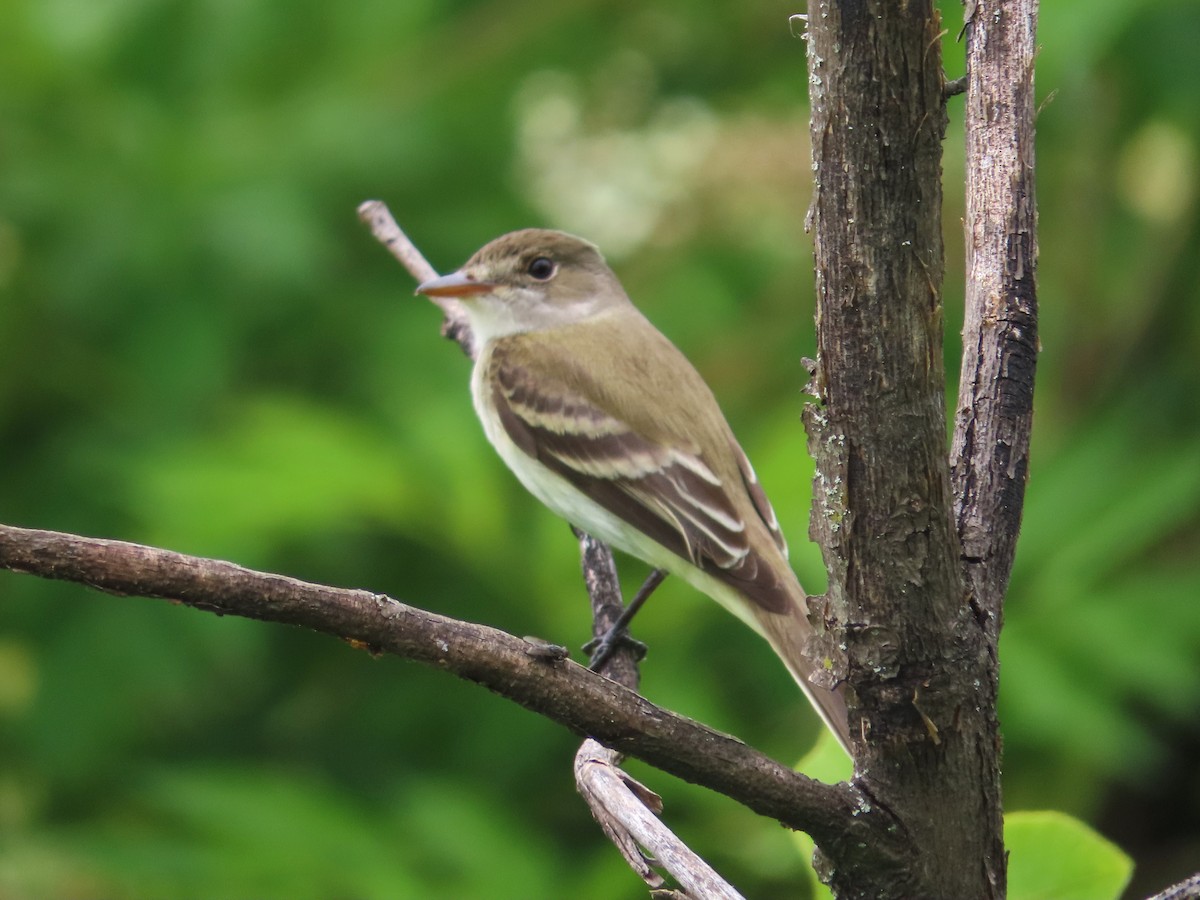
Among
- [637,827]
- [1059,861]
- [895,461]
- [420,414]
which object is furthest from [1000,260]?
[420,414]

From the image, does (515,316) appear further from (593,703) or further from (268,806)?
(593,703)

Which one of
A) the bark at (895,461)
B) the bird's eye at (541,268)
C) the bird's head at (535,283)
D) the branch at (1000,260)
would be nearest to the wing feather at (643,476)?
the bird's head at (535,283)

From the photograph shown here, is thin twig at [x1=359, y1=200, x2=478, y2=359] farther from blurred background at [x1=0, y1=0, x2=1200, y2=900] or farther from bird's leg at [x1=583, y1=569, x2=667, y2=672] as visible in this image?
bird's leg at [x1=583, y1=569, x2=667, y2=672]

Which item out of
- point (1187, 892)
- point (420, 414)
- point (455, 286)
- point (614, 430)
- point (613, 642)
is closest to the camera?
point (1187, 892)

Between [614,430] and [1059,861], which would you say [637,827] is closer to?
[1059,861]

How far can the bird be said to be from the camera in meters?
3.32

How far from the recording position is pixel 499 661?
157 centimetres

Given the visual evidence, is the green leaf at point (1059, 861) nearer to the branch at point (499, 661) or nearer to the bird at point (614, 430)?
the branch at point (499, 661)

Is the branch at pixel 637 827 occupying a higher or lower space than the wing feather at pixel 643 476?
lower

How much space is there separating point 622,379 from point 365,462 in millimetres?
740

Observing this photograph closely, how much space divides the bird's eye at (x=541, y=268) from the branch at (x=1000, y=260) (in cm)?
241

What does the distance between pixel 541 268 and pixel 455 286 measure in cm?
49

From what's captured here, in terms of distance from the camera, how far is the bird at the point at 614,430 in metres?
3.32

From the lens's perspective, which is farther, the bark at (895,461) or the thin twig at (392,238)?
the thin twig at (392,238)
